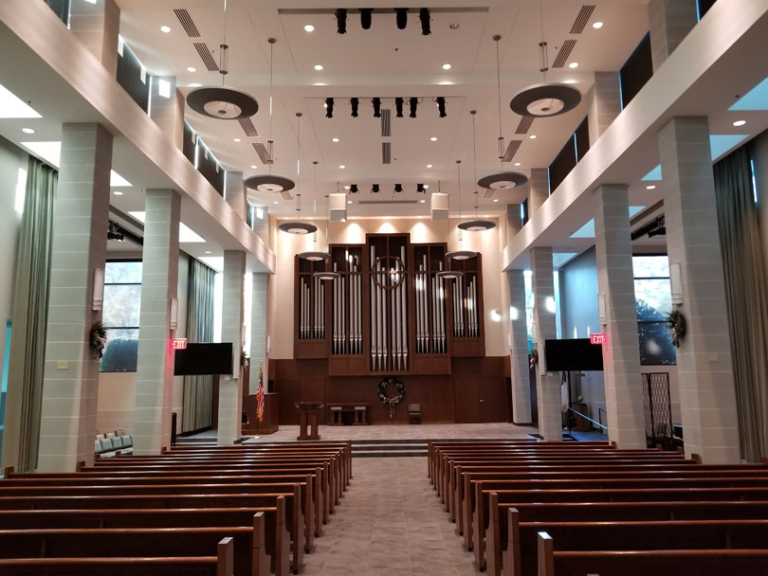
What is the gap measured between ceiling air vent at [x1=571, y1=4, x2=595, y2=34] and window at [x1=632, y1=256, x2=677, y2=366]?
9559 millimetres

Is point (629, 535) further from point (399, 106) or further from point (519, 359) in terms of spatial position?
point (519, 359)

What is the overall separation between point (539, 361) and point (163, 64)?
10.4 metres

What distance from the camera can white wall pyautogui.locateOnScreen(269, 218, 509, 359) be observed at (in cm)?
1852

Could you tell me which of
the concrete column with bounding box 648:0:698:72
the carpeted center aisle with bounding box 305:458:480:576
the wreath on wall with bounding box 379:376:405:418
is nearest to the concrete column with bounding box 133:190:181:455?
the carpeted center aisle with bounding box 305:458:480:576

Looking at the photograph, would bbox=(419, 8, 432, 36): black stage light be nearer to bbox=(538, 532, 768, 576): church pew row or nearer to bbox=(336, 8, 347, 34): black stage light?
bbox=(336, 8, 347, 34): black stage light

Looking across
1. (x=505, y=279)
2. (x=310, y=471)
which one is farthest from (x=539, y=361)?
(x=310, y=471)

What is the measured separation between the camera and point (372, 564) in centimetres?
480

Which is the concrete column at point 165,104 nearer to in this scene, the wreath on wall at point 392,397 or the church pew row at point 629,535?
the church pew row at point 629,535

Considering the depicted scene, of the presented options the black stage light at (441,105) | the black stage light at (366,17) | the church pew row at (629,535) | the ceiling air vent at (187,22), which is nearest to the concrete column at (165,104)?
the ceiling air vent at (187,22)

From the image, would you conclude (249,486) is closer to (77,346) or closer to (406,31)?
(77,346)

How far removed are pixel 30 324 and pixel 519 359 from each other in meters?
12.7

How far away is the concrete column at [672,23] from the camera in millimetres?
7602

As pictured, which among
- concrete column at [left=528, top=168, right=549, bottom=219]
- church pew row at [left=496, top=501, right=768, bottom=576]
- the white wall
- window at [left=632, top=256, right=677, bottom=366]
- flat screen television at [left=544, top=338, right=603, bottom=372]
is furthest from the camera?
the white wall

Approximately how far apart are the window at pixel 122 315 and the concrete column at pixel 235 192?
416cm
